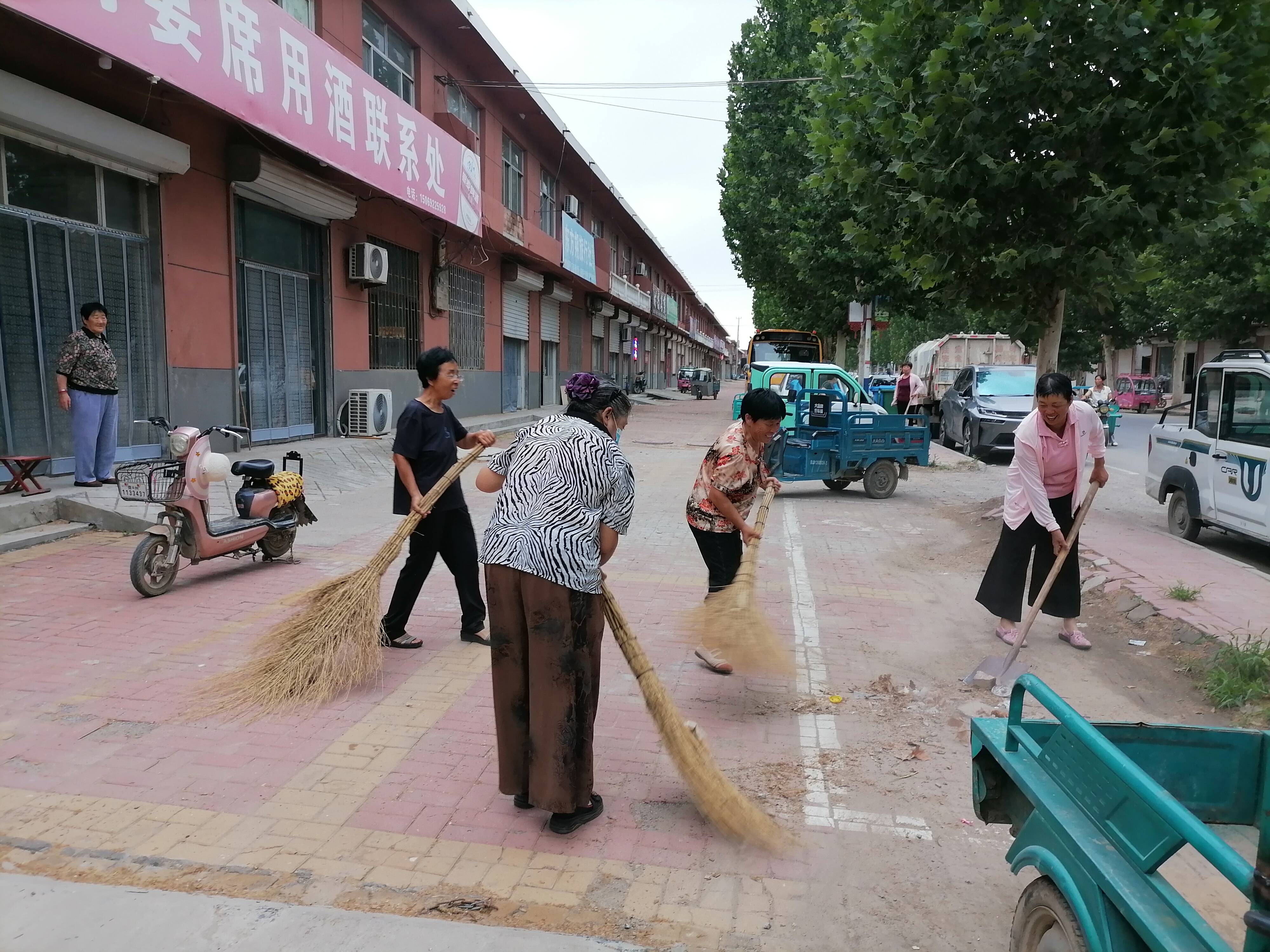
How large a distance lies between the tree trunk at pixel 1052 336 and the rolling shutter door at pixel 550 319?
18.1m

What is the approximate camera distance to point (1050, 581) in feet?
15.5

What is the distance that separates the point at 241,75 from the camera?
8.83m

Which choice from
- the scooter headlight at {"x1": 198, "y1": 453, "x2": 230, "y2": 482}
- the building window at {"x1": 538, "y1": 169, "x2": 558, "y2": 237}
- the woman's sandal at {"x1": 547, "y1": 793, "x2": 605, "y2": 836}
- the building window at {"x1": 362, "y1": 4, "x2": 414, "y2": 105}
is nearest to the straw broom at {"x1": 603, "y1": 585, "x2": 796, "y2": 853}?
the woman's sandal at {"x1": 547, "y1": 793, "x2": 605, "y2": 836}

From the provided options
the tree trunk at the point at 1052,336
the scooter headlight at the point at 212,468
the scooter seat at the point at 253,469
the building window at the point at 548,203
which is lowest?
the scooter seat at the point at 253,469

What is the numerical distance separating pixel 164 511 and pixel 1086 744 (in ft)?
18.5

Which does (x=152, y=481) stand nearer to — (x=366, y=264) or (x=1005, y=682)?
(x=1005, y=682)

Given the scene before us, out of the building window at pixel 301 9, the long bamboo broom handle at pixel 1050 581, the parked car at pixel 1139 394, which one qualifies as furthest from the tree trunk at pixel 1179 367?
the long bamboo broom handle at pixel 1050 581

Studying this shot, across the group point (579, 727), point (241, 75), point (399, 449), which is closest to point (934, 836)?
point (579, 727)

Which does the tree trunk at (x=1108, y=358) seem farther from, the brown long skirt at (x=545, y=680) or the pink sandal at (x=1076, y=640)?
the brown long skirt at (x=545, y=680)

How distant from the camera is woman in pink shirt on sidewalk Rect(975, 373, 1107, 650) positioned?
16.7 feet

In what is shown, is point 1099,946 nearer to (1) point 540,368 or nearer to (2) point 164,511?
(2) point 164,511

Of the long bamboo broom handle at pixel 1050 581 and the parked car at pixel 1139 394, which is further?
the parked car at pixel 1139 394

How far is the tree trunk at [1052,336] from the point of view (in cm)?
898

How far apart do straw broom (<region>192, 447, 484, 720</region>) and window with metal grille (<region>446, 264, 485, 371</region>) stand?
14.1 metres
